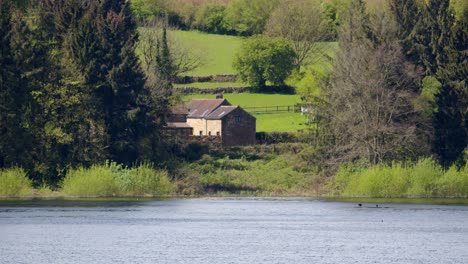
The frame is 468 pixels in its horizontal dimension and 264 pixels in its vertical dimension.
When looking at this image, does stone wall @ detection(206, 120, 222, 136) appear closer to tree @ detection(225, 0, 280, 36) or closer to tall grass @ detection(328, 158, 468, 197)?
tall grass @ detection(328, 158, 468, 197)

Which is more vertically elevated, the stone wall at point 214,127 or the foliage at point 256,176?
the stone wall at point 214,127

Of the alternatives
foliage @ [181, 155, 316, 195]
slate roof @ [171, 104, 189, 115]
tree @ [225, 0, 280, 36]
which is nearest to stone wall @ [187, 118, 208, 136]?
slate roof @ [171, 104, 189, 115]

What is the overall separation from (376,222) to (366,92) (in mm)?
23237

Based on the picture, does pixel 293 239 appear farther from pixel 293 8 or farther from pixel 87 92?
pixel 293 8

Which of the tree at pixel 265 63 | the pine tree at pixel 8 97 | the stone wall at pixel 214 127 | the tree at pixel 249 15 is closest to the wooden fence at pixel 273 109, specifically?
the stone wall at pixel 214 127

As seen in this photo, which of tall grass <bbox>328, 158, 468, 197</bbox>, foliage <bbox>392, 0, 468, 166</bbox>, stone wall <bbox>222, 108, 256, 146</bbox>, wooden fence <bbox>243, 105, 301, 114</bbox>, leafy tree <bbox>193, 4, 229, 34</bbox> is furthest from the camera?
leafy tree <bbox>193, 4, 229, 34</bbox>

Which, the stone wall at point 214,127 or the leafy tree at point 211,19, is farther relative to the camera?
the leafy tree at point 211,19

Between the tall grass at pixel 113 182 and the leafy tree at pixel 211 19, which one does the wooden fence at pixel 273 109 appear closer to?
the tall grass at pixel 113 182

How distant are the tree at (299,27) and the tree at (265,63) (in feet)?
11.5

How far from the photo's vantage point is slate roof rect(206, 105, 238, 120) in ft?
402

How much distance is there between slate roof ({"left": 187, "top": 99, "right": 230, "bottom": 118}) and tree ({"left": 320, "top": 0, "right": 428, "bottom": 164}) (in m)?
26.6

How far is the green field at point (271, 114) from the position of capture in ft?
407

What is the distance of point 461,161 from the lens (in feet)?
327

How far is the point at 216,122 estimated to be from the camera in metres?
122
